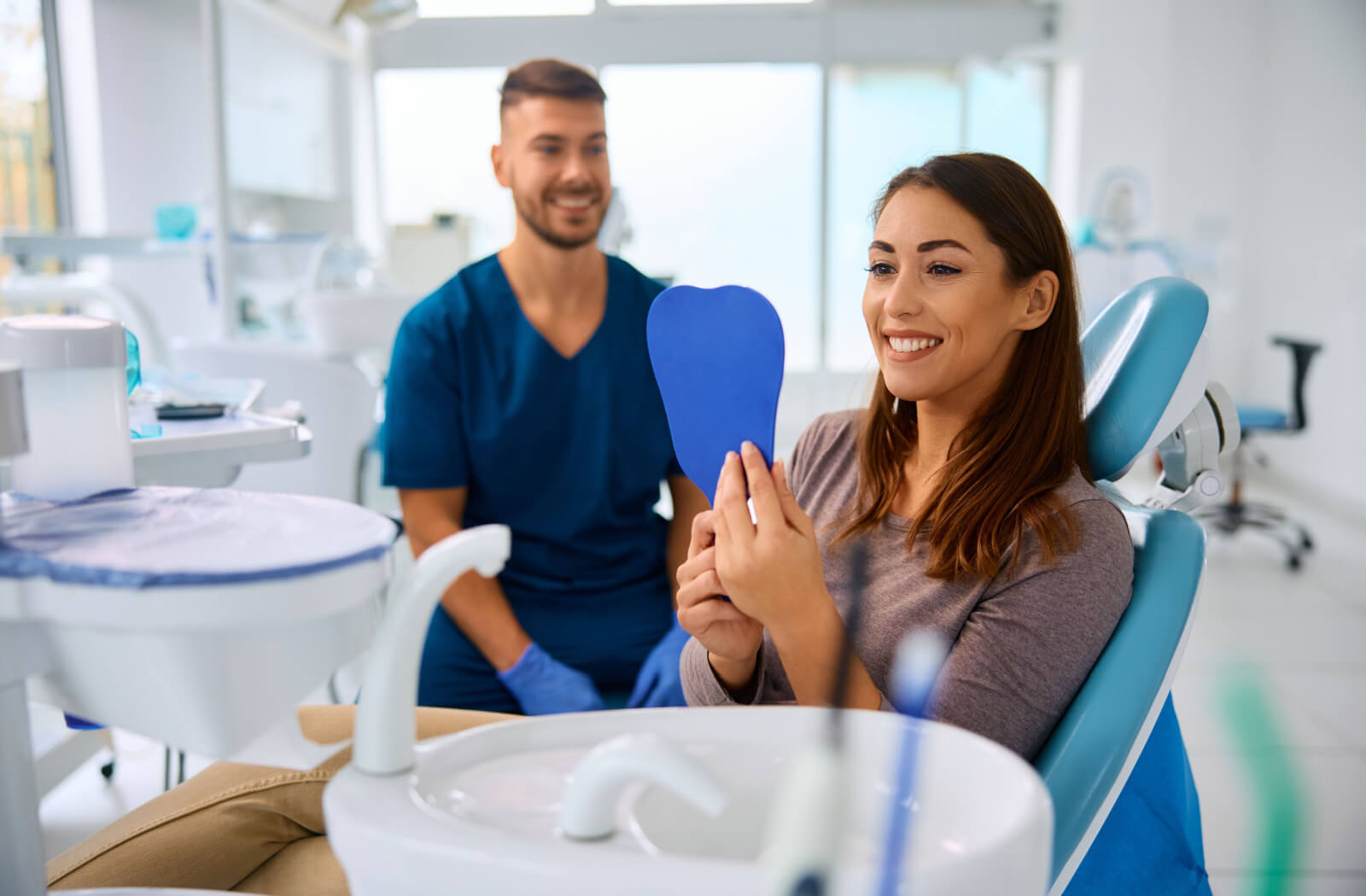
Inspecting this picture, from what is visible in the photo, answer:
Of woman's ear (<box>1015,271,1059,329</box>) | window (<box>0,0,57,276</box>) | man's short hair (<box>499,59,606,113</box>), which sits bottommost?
woman's ear (<box>1015,271,1059,329</box>)

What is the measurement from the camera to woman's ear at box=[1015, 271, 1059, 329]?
3.20 ft

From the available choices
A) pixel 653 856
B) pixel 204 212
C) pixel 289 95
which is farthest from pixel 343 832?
pixel 289 95

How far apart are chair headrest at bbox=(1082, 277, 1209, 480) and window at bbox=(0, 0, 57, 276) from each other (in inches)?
186

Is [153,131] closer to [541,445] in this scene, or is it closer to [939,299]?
[541,445]

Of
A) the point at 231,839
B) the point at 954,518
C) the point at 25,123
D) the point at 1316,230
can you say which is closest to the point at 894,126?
the point at 1316,230

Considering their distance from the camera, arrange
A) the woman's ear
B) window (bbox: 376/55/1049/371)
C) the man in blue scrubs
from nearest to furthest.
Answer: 1. the woman's ear
2. the man in blue scrubs
3. window (bbox: 376/55/1049/371)

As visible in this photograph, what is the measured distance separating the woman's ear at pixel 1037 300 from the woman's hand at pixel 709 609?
36 centimetres

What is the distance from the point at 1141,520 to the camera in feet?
3.13

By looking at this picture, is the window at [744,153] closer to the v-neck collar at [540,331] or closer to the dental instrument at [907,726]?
the v-neck collar at [540,331]

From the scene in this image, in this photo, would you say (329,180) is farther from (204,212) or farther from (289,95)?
(204,212)

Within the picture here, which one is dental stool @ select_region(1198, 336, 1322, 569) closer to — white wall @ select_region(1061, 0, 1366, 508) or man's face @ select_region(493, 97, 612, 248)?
white wall @ select_region(1061, 0, 1366, 508)

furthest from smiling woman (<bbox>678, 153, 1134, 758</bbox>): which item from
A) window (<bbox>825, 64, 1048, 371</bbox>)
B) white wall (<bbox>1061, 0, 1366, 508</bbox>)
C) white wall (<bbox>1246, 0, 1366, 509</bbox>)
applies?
window (<bbox>825, 64, 1048, 371</bbox>)

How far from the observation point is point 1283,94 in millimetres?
5039

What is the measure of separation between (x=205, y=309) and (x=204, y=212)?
79.3 inches
